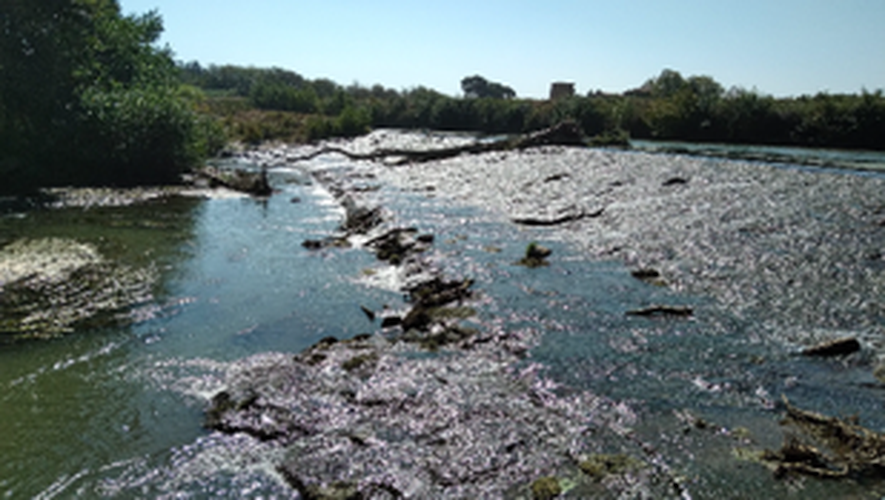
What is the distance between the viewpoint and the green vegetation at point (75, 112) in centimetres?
3027

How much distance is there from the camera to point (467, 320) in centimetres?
1127

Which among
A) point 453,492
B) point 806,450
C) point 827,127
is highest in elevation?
point 827,127

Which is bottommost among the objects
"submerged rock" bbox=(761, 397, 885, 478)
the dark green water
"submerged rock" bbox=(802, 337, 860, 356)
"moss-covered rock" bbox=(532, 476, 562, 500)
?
the dark green water

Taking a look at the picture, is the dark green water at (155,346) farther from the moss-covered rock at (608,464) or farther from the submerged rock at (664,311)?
the submerged rock at (664,311)

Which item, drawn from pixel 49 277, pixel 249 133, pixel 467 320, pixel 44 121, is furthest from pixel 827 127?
pixel 249 133

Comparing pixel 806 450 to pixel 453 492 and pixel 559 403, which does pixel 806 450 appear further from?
pixel 453 492

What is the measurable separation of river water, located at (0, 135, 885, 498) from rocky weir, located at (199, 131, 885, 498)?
129mm

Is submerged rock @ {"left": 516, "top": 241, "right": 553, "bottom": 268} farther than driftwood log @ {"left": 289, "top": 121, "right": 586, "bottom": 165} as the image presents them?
No

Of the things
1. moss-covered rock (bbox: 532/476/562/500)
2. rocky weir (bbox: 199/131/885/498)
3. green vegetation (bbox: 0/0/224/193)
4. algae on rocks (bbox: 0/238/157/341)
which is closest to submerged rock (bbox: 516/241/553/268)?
rocky weir (bbox: 199/131/885/498)

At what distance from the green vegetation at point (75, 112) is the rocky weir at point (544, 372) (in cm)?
2061

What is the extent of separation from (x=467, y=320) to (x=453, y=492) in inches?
209

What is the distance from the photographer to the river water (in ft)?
22.3

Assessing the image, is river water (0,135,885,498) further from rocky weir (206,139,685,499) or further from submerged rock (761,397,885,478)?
rocky weir (206,139,685,499)

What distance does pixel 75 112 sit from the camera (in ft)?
108
